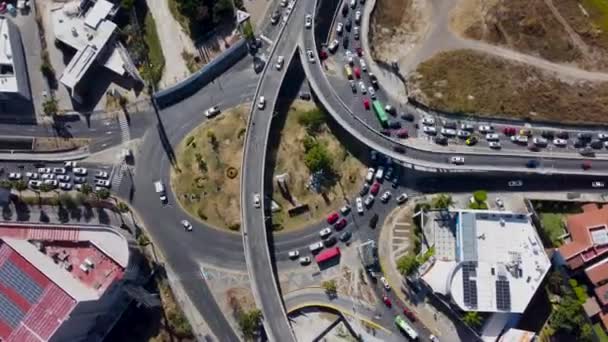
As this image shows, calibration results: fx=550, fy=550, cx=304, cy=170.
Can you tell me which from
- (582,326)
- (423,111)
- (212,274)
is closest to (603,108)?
(423,111)

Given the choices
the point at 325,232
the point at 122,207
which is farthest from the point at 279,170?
the point at 122,207

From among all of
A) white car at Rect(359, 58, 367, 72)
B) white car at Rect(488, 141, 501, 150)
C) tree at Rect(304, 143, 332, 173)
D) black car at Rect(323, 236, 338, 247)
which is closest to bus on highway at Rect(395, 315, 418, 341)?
black car at Rect(323, 236, 338, 247)

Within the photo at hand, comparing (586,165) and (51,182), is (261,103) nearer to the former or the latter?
(51,182)

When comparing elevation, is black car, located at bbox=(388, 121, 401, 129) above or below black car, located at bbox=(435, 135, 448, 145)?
above

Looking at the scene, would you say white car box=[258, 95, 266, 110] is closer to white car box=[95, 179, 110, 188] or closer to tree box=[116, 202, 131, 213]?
tree box=[116, 202, 131, 213]

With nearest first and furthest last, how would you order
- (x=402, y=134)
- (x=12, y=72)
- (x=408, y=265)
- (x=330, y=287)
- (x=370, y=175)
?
(x=408, y=265), (x=330, y=287), (x=370, y=175), (x=402, y=134), (x=12, y=72)

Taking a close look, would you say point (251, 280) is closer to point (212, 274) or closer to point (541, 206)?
point (212, 274)

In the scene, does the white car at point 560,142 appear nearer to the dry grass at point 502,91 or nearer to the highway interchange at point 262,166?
the highway interchange at point 262,166
